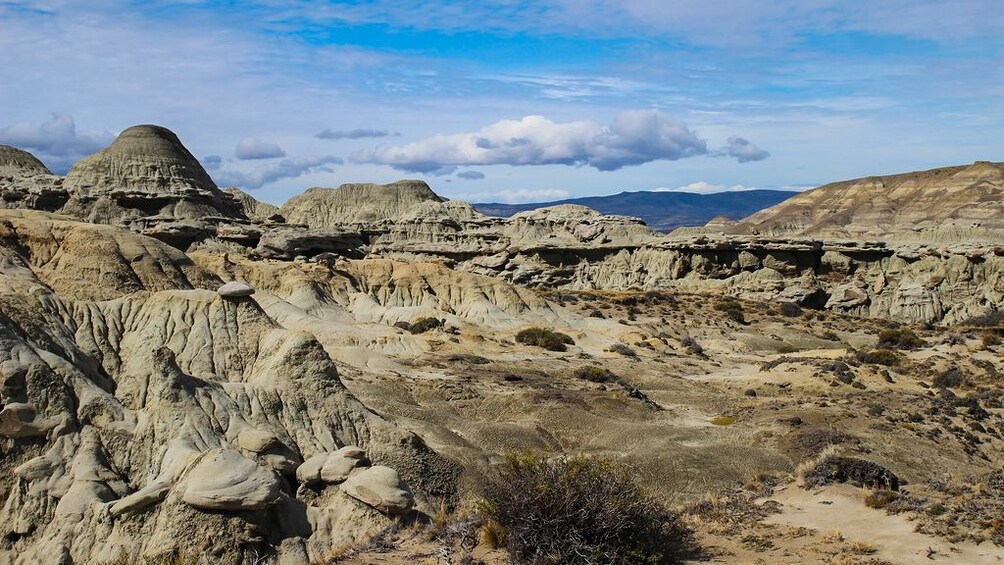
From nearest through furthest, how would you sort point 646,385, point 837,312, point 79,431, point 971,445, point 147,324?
point 79,431 < point 147,324 < point 971,445 < point 646,385 < point 837,312

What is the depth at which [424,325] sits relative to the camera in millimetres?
43469

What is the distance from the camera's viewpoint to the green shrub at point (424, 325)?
139 feet

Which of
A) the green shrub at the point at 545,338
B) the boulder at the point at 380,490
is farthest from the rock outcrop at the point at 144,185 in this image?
the boulder at the point at 380,490

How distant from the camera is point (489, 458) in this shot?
68.0 ft

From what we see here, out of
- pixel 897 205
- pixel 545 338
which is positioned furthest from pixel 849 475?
pixel 897 205

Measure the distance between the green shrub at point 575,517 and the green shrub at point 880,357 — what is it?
32.1 meters

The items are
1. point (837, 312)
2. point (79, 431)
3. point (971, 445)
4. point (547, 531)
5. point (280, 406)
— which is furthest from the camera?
point (837, 312)

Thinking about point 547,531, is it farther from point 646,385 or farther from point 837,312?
point 837,312

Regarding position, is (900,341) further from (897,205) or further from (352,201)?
(897,205)

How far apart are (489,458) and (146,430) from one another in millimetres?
8174

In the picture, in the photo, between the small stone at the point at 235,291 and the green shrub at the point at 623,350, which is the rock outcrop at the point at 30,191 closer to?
the green shrub at the point at 623,350

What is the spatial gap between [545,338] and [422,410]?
18.5 meters

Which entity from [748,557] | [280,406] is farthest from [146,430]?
[748,557]

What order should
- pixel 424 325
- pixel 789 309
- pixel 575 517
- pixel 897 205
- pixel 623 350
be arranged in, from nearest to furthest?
pixel 575 517 → pixel 623 350 → pixel 424 325 → pixel 789 309 → pixel 897 205
